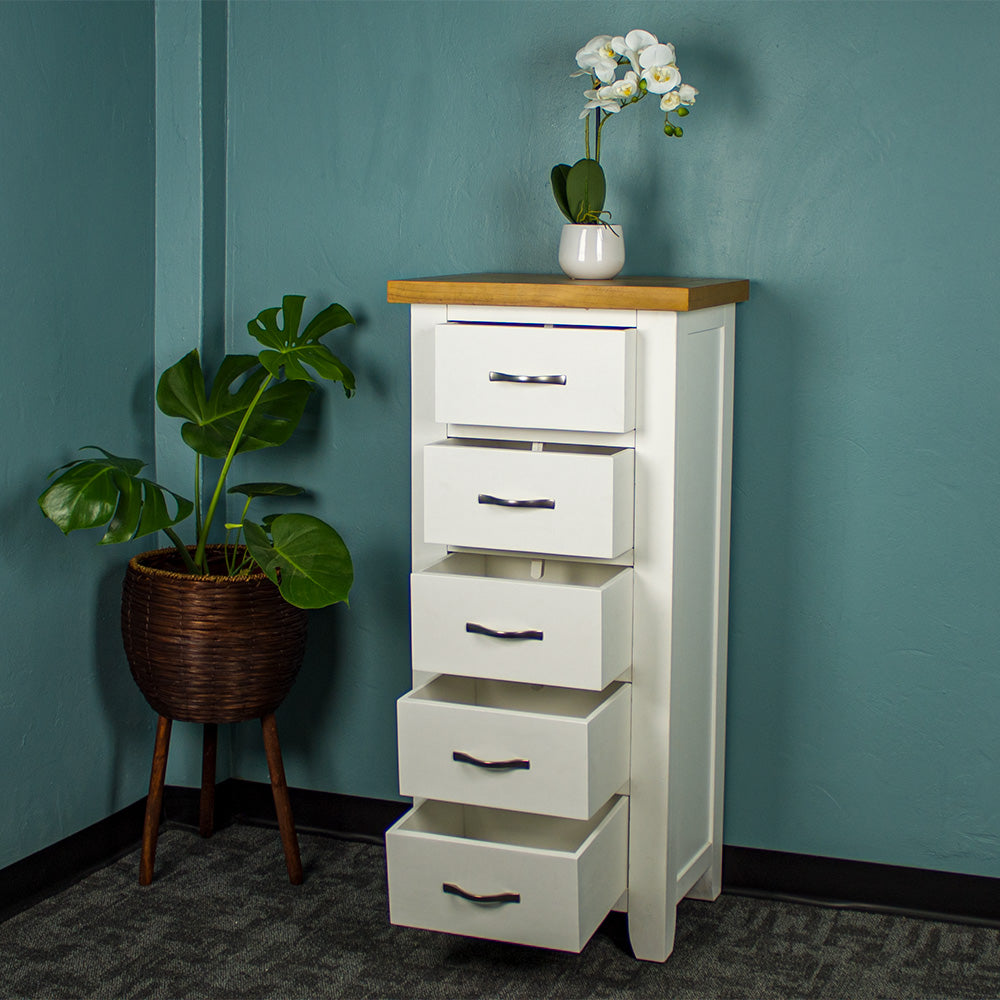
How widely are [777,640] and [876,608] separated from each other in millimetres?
193

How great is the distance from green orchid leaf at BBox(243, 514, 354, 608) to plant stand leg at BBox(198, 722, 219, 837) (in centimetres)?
55

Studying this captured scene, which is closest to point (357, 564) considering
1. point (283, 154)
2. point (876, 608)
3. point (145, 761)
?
point (145, 761)

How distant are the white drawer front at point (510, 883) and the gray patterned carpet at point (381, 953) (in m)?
0.13

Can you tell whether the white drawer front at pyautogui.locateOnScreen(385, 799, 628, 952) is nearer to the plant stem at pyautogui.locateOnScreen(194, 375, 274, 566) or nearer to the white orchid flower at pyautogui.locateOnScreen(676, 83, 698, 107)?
the plant stem at pyautogui.locateOnScreen(194, 375, 274, 566)

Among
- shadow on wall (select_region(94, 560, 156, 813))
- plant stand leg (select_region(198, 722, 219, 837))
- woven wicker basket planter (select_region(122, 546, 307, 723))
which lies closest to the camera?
woven wicker basket planter (select_region(122, 546, 307, 723))

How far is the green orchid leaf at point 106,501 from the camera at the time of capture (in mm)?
2125

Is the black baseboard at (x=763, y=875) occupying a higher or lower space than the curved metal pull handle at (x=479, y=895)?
lower

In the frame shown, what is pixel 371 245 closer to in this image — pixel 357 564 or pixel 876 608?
pixel 357 564

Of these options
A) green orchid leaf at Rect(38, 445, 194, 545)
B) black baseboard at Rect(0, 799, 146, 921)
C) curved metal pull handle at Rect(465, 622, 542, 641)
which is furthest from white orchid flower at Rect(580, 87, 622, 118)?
black baseboard at Rect(0, 799, 146, 921)

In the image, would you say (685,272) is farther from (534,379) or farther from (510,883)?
(510,883)

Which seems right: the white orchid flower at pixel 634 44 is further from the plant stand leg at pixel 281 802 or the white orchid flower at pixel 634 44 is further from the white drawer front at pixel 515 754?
the plant stand leg at pixel 281 802

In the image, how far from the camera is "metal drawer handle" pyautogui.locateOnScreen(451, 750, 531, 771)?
6.64 feet

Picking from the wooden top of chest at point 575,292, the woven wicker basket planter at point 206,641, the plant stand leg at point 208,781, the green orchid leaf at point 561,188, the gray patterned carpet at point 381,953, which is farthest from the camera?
the plant stand leg at point 208,781

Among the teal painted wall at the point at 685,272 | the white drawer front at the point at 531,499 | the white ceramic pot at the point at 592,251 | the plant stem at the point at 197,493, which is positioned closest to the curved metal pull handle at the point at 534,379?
the white drawer front at the point at 531,499
